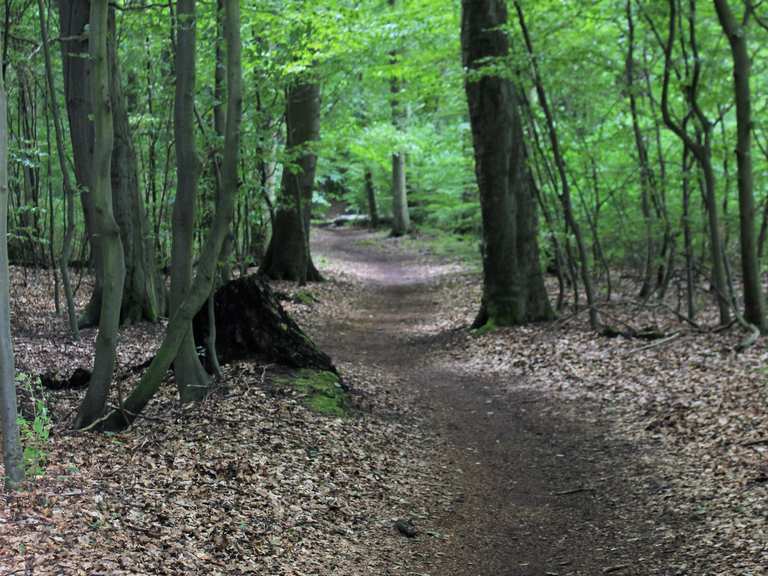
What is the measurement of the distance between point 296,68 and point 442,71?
478cm

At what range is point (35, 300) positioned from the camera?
13344 mm

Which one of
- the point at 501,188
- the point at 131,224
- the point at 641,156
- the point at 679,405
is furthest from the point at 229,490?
the point at 641,156

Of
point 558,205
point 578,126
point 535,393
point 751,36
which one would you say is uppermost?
point 751,36

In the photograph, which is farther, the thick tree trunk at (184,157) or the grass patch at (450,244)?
the grass patch at (450,244)

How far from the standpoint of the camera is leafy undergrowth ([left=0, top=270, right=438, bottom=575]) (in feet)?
13.2

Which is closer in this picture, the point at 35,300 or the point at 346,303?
the point at 35,300

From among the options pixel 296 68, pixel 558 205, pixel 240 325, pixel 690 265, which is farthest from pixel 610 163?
pixel 240 325

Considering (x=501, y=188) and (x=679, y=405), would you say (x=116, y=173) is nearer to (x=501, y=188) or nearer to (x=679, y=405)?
(x=501, y=188)

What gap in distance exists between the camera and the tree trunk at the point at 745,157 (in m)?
9.07

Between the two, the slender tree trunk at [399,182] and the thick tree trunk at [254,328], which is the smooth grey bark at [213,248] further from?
the slender tree trunk at [399,182]

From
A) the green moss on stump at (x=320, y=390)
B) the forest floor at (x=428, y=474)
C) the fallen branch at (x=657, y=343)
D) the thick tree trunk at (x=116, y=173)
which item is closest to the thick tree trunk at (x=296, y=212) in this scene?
the thick tree trunk at (x=116, y=173)

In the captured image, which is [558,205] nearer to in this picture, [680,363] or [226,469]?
[680,363]

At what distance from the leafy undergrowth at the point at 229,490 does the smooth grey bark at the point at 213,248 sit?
240mm

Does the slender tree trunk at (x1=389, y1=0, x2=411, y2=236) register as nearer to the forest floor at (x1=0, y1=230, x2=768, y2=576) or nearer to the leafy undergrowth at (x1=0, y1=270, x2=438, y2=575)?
the forest floor at (x1=0, y1=230, x2=768, y2=576)
